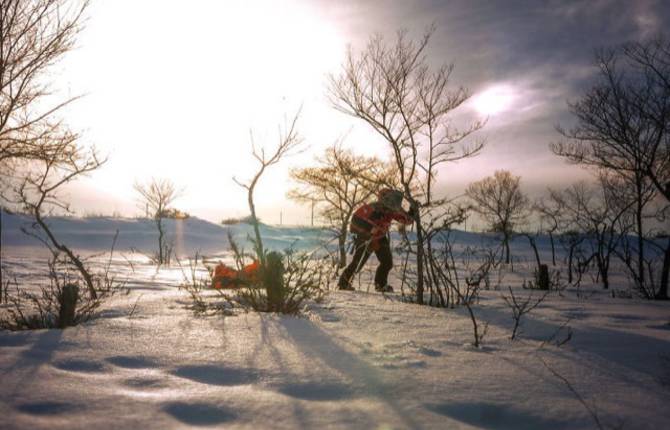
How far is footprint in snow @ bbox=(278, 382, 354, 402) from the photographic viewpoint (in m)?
1.62

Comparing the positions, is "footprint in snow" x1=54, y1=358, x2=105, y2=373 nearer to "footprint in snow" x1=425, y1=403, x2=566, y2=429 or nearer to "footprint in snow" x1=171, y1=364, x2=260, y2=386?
"footprint in snow" x1=171, y1=364, x2=260, y2=386

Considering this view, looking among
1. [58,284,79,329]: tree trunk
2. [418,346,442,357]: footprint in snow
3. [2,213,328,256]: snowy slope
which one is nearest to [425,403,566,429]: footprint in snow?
[418,346,442,357]: footprint in snow

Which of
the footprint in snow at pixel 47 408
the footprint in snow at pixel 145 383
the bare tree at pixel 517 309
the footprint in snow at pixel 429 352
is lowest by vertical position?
the footprint in snow at pixel 47 408

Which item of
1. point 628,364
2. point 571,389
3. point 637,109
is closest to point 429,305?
point 628,364

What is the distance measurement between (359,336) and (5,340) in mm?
1996

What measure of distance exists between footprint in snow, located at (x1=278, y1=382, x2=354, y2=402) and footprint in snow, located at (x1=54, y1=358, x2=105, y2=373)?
856 millimetres

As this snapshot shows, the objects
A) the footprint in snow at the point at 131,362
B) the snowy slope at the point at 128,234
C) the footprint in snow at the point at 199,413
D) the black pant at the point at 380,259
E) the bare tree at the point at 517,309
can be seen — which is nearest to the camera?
the footprint in snow at the point at 199,413

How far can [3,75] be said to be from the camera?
5.11m

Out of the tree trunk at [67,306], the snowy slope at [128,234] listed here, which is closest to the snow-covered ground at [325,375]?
the tree trunk at [67,306]

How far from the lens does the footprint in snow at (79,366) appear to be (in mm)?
1853

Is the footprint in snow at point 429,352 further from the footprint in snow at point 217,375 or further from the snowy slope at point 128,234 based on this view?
the snowy slope at point 128,234

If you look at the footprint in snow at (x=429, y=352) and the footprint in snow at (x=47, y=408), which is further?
the footprint in snow at (x=429, y=352)

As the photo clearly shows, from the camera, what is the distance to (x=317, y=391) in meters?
1.68

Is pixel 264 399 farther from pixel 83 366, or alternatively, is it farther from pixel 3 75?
pixel 3 75
